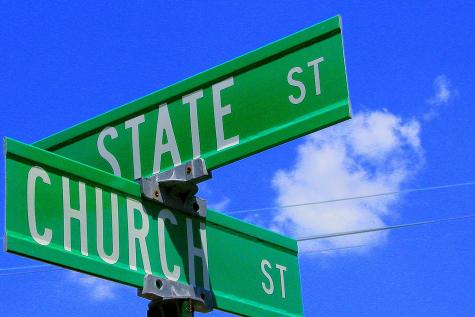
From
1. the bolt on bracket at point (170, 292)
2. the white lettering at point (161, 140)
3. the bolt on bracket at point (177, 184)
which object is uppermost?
the white lettering at point (161, 140)

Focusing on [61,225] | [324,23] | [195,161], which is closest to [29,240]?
[61,225]

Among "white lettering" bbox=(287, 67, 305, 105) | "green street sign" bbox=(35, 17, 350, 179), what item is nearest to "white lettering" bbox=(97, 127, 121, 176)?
"green street sign" bbox=(35, 17, 350, 179)

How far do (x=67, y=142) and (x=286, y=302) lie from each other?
112 cm

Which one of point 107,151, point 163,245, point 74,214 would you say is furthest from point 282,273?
point 74,214

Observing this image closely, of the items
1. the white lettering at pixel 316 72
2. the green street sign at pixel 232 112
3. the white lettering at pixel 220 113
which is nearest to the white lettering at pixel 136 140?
the green street sign at pixel 232 112

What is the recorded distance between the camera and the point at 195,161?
3695 mm

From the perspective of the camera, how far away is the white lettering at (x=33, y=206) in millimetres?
3299

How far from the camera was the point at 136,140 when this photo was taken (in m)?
3.91

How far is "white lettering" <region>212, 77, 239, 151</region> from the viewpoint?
12.2 feet

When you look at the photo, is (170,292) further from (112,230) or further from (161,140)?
(161,140)

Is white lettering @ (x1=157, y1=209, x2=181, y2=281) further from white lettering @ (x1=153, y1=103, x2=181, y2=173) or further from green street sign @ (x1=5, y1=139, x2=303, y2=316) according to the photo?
white lettering @ (x1=153, y1=103, x2=181, y2=173)

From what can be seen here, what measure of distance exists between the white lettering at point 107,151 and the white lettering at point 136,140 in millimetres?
73

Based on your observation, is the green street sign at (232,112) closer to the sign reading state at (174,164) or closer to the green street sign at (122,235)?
the sign reading state at (174,164)

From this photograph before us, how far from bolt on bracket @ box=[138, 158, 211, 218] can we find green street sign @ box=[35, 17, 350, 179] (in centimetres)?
4
